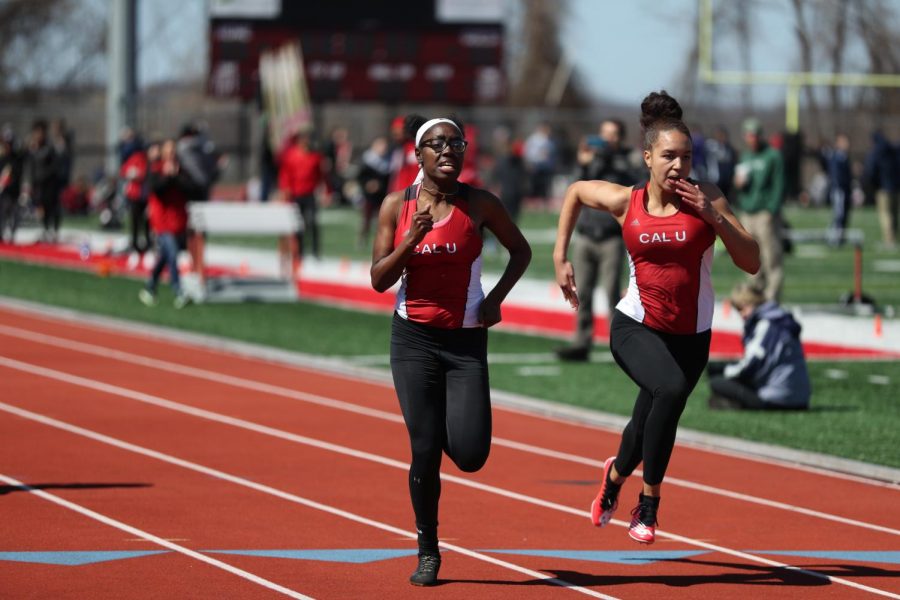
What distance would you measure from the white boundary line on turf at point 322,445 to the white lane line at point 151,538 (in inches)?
89.9

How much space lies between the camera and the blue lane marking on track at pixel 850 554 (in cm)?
890

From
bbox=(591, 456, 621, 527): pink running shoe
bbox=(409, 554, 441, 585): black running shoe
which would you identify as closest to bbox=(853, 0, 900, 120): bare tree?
bbox=(591, 456, 621, 527): pink running shoe

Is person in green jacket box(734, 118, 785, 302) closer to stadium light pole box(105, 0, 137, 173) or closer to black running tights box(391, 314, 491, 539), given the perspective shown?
black running tights box(391, 314, 491, 539)

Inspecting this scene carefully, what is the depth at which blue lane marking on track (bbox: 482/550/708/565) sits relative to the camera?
28.8 ft

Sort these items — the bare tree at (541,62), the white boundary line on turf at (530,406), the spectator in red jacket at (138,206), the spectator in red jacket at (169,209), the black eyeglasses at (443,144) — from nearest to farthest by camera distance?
the black eyeglasses at (443,144) → the white boundary line on turf at (530,406) → the spectator in red jacket at (169,209) → the spectator in red jacket at (138,206) → the bare tree at (541,62)

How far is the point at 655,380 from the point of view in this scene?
834cm

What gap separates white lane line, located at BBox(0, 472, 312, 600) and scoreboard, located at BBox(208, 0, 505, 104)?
27791 mm

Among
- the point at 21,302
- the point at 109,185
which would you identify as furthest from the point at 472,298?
the point at 109,185

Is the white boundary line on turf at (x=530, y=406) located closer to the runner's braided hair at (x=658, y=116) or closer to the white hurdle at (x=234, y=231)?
the white hurdle at (x=234, y=231)

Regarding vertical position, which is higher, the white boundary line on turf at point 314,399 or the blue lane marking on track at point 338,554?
the blue lane marking on track at point 338,554

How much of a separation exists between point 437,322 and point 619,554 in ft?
5.52

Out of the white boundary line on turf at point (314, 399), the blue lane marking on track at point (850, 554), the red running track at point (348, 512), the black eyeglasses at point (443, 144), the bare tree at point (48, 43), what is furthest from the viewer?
the bare tree at point (48, 43)

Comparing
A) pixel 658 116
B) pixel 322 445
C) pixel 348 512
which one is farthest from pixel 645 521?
pixel 322 445

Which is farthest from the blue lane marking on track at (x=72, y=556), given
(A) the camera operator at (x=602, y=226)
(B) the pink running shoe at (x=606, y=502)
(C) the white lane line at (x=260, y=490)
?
(A) the camera operator at (x=602, y=226)
